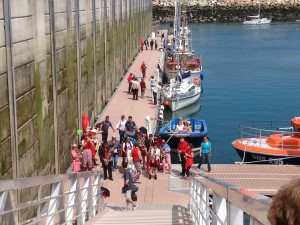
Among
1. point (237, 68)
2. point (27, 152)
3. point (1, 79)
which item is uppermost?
point (1, 79)

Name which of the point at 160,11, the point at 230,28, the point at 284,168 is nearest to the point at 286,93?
the point at 284,168

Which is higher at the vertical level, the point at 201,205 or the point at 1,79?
the point at 1,79

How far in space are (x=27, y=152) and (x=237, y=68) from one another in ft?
178

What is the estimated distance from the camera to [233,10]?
150125 mm

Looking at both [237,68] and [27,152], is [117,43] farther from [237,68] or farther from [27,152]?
[237,68]

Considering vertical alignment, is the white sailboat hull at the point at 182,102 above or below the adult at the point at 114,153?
below

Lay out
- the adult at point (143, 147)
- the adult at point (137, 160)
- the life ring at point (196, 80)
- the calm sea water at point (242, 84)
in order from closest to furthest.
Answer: the adult at point (137, 160) → the adult at point (143, 147) → the calm sea water at point (242, 84) → the life ring at point (196, 80)

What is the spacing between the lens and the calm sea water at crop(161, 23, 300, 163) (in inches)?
1438

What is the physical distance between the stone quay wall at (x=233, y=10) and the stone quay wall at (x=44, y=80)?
122972 millimetres

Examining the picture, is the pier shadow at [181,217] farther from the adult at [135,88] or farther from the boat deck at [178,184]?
the adult at [135,88]

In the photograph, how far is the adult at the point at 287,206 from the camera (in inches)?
92.2

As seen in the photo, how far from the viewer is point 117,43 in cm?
3691

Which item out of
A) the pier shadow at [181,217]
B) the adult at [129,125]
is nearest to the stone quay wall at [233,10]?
the adult at [129,125]

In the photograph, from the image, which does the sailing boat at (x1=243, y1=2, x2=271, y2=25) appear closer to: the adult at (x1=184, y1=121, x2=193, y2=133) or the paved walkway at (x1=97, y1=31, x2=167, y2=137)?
the paved walkway at (x1=97, y1=31, x2=167, y2=137)
